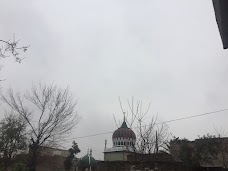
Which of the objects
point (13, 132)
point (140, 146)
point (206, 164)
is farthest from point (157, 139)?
point (13, 132)

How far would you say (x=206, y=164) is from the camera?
23.0 m

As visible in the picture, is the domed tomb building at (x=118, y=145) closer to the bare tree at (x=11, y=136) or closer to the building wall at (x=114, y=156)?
the building wall at (x=114, y=156)

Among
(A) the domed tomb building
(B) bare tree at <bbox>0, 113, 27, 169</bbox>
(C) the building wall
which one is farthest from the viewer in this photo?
(C) the building wall

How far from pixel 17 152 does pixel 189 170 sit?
1927cm

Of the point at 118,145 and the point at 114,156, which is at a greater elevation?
the point at 118,145

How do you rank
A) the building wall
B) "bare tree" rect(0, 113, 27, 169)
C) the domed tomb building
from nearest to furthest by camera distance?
1. "bare tree" rect(0, 113, 27, 169)
2. the domed tomb building
3. the building wall

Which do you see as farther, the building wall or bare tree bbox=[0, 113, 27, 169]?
the building wall

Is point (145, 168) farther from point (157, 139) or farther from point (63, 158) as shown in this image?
point (63, 158)

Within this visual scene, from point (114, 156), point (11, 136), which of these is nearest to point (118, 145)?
point (114, 156)

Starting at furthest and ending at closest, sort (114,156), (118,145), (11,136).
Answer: (114,156)
(118,145)
(11,136)

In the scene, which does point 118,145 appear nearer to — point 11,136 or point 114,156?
point 114,156

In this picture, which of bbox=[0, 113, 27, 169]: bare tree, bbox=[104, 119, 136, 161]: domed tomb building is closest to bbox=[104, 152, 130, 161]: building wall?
bbox=[104, 119, 136, 161]: domed tomb building

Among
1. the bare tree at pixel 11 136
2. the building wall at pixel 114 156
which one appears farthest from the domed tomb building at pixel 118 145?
the bare tree at pixel 11 136

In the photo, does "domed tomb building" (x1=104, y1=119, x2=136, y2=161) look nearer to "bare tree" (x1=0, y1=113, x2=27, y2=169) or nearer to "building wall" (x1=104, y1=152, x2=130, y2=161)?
"building wall" (x1=104, y1=152, x2=130, y2=161)
